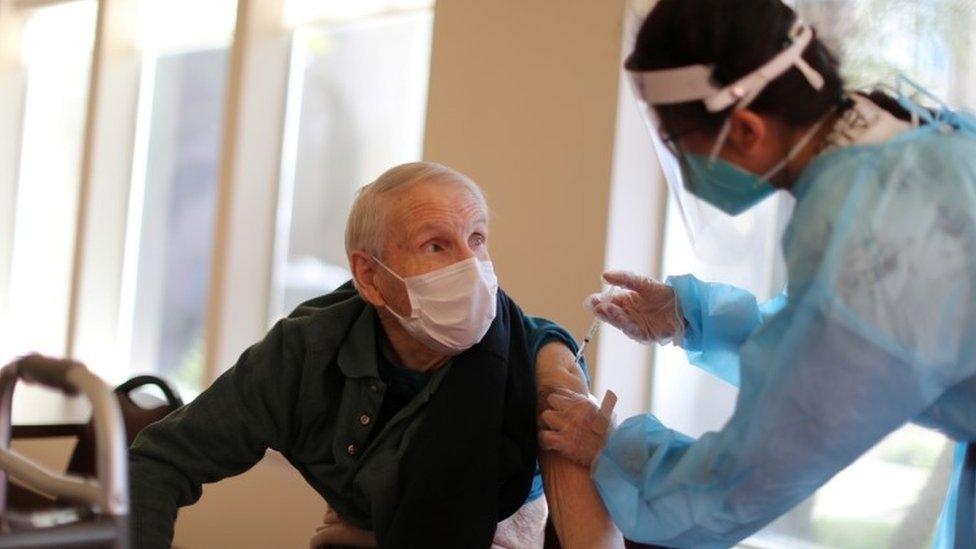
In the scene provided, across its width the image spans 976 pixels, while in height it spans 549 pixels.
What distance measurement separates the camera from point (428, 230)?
6.47 feet

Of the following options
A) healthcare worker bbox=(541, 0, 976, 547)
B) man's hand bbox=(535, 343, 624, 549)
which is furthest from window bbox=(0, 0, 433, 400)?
healthcare worker bbox=(541, 0, 976, 547)

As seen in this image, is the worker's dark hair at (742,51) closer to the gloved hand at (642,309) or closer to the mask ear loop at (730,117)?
the mask ear loop at (730,117)

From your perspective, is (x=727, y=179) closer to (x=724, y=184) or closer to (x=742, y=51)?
(x=724, y=184)

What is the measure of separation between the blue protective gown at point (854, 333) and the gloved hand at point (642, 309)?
50 centimetres

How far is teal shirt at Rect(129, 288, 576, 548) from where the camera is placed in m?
2.02

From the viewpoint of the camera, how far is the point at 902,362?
134 centimetres

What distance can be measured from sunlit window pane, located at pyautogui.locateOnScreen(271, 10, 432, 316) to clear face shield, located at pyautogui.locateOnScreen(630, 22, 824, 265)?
2652 mm

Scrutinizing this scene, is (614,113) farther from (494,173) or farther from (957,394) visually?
(957,394)

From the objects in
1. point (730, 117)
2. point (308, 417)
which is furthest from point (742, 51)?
point (308, 417)

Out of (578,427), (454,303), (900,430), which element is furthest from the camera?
(900,430)

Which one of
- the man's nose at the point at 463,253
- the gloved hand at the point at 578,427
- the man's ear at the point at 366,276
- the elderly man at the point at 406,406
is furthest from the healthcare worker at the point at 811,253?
the man's ear at the point at 366,276

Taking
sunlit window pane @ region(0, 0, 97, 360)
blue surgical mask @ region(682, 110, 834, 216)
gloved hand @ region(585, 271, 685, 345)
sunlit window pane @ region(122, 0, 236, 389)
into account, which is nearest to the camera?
blue surgical mask @ region(682, 110, 834, 216)

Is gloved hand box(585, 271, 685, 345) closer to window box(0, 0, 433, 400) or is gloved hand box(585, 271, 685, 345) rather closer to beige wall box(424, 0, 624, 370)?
beige wall box(424, 0, 624, 370)

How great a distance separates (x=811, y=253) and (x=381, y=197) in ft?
2.80
